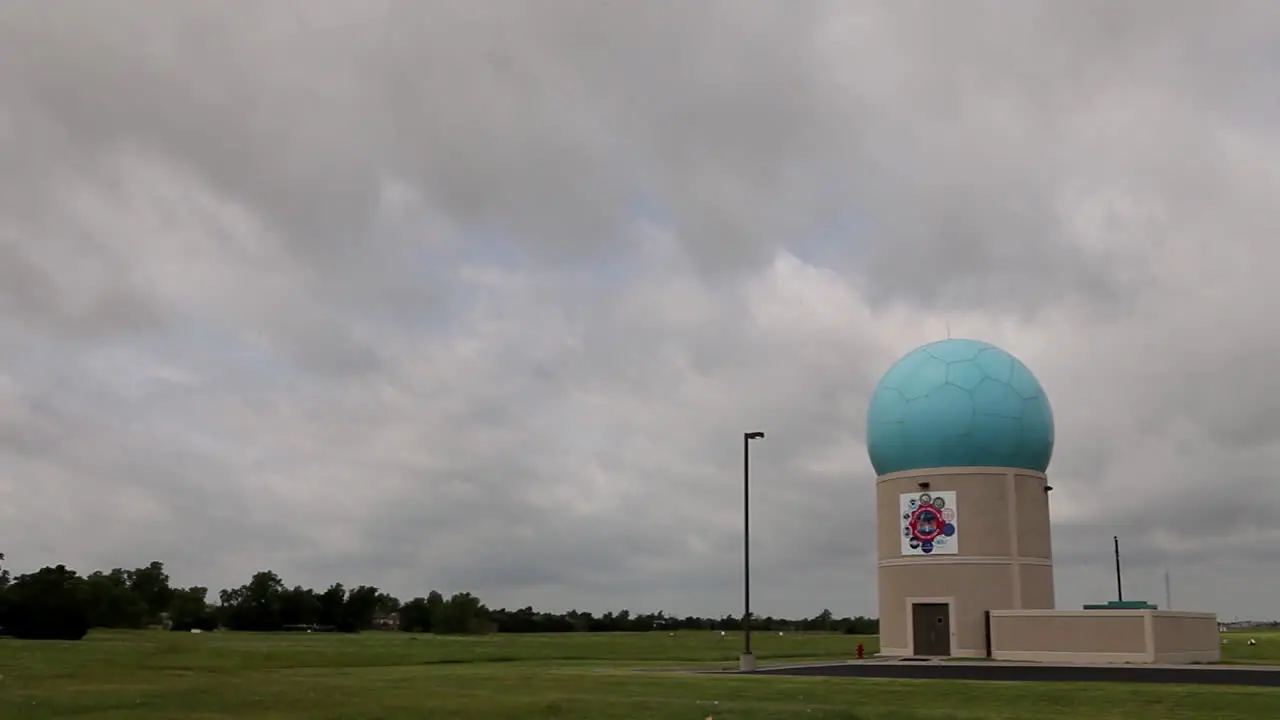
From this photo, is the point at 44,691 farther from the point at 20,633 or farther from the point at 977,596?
the point at 20,633

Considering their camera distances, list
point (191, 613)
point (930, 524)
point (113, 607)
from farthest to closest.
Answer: point (191, 613), point (113, 607), point (930, 524)

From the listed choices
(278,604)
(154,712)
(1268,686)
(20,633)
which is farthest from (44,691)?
(278,604)

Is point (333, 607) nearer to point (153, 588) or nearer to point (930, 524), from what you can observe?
point (153, 588)

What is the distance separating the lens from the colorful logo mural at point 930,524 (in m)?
45.0

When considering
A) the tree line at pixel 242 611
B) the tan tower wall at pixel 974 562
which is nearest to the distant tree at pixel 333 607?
the tree line at pixel 242 611

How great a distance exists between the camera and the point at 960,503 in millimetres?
45125

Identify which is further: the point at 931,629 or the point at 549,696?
the point at 931,629

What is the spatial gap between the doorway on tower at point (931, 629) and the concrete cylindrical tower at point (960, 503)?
→ 4 cm

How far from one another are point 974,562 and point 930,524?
232 centimetres

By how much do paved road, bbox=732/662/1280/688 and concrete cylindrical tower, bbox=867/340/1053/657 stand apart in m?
6.05

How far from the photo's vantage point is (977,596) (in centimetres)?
4431

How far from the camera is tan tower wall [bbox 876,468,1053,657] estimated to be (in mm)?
44312

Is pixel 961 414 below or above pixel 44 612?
above

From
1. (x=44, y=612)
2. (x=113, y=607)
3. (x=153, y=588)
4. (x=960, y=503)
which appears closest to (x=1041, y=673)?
(x=960, y=503)
